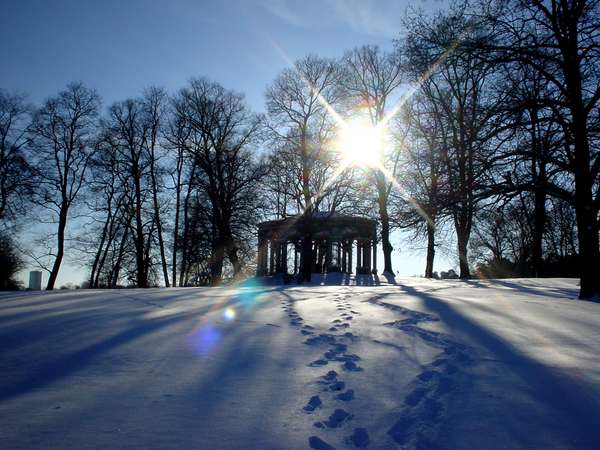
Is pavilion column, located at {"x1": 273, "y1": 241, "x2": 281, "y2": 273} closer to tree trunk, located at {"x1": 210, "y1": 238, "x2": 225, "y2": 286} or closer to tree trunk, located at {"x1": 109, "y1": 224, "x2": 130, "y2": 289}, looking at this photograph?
tree trunk, located at {"x1": 210, "y1": 238, "x2": 225, "y2": 286}

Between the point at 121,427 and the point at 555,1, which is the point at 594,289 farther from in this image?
the point at 121,427

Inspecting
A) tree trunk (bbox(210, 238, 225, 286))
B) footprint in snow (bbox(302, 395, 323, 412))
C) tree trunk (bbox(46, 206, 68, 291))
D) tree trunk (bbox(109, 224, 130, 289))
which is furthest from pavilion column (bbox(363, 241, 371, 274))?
footprint in snow (bbox(302, 395, 323, 412))

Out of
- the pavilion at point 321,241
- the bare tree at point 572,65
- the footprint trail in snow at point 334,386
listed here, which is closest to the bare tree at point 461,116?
the bare tree at point 572,65

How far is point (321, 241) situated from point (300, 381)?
1012 inches

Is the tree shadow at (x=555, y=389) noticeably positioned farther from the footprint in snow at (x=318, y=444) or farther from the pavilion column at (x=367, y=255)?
the pavilion column at (x=367, y=255)

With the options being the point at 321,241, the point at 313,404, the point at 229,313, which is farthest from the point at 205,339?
the point at 321,241

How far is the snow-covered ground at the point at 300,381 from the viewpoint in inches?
110

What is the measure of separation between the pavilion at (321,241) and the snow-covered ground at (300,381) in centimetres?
2016

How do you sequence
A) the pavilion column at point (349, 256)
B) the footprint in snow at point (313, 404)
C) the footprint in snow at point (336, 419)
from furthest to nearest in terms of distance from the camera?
the pavilion column at point (349, 256) < the footprint in snow at point (313, 404) < the footprint in snow at point (336, 419)

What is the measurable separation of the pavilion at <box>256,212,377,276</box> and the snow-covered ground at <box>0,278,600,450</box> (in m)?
20.2

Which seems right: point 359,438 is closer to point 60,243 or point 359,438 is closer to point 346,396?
point 346,396

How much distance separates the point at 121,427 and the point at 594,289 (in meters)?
9.19

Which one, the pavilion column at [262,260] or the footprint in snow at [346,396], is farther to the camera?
the pavilion column at [262,260]

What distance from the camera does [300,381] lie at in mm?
3695
